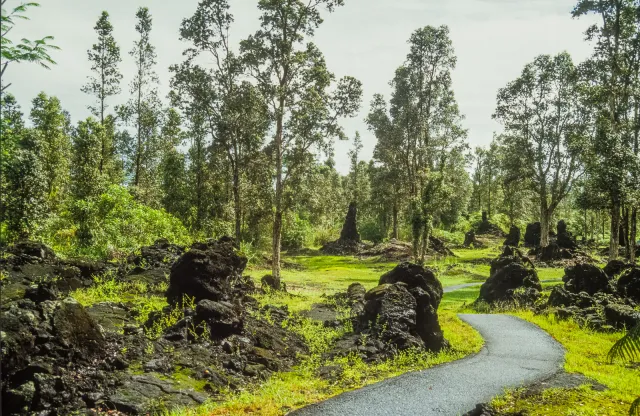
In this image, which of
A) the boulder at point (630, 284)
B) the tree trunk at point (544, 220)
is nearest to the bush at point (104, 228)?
the boulder at point (630, 284)

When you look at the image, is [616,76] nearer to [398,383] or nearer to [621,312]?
[621,312]

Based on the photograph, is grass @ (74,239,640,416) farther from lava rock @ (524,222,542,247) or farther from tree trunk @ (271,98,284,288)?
lava rock @ (524,222,542,247)

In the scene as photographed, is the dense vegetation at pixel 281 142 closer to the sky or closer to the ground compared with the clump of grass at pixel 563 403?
closer to the sky

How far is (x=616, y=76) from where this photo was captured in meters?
30.9

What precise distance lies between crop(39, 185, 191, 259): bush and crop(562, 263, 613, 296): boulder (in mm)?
25756

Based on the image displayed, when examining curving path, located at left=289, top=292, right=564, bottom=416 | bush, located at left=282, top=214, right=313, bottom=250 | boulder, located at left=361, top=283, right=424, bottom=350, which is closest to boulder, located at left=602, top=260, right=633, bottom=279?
curving path, located at left=289, top=292, right=564, bottom=416

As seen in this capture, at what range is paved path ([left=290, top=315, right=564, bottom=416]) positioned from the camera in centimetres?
994

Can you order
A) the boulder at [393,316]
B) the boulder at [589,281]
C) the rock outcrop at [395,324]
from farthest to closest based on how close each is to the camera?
the boulder at [589,281], the boulder at [393,316], the rock outcrop at [395,324]

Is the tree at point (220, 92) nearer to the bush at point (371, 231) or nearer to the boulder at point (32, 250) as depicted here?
the boulder at point (32, 250)

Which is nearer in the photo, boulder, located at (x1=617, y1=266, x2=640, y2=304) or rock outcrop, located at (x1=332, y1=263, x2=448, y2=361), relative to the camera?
rock outcrop, located at (x1=332, y1=263, x2=448, y2=361)

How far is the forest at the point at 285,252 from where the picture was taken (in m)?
9.73

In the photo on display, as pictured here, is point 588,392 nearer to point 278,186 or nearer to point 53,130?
point 278,186

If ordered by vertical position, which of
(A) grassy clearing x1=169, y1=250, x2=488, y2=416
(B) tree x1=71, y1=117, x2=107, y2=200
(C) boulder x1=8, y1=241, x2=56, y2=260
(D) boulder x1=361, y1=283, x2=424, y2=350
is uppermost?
(B) tree x1=71, y1=117, x2=107, y2=200

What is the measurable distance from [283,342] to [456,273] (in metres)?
28.7
